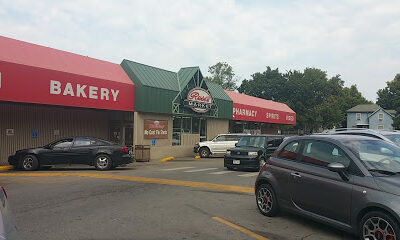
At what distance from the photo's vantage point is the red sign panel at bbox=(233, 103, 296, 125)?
3078cm

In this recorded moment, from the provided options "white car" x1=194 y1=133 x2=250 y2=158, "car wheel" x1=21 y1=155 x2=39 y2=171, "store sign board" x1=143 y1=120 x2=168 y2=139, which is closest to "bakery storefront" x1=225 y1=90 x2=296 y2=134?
"white car" x1=194 y1=133 x2=250 y2=158

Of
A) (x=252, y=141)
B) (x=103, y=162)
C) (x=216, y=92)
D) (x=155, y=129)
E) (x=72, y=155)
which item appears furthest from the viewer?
(x=216, y=92)

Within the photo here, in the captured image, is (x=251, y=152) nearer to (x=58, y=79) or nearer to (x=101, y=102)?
(x=101, y=102)

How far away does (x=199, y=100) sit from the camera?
2497cm

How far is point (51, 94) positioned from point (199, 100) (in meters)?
11.4

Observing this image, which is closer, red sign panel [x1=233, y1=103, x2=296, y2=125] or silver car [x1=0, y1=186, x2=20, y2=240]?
silver car [x1=0, y1=186, x2=20, y2=240]

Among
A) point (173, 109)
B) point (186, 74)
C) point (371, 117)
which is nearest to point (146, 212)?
point (173, 109)

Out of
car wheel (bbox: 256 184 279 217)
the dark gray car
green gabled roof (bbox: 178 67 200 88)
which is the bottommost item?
car wheel (bbox: 256 184 279 217)

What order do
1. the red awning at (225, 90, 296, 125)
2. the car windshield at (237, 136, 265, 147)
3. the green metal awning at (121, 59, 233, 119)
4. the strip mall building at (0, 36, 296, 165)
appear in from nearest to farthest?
the car windshield at (237, 136, 265, 147), the strip mall building at (0, 36, 296, 165), the green metal awning at (121, 59, 233, 119), the red awning at (225, 90, 296, 125)

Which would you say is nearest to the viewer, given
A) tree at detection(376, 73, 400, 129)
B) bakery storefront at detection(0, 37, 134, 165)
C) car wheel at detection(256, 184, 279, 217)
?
car wheel at detection(256, 184, 279, 217)

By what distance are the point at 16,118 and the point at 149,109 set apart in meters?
7.30

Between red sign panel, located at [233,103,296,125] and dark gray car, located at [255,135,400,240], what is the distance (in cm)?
2390

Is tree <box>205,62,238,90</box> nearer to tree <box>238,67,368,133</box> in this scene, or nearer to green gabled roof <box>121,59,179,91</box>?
tree <box>238,67,368,133</box>

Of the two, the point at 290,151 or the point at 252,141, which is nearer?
the point at 290,151
